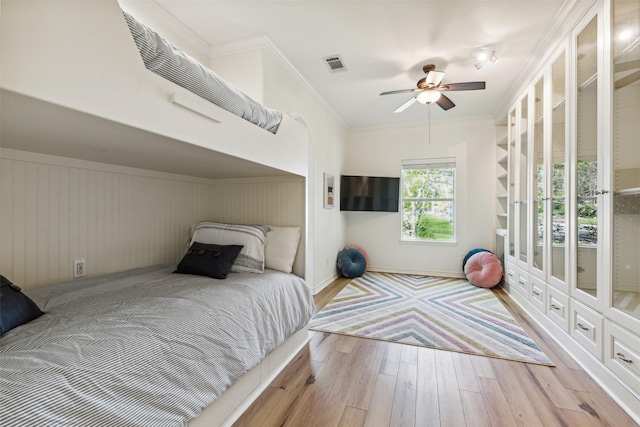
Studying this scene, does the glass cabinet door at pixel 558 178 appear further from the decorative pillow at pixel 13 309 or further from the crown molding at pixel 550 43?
the decorative pillow at pixel 13 309

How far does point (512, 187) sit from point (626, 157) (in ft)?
6.68

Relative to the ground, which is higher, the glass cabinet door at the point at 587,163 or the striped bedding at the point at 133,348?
the glass cabinet door at the point at 587,163

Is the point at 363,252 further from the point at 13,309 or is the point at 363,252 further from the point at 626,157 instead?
the point at 13,309

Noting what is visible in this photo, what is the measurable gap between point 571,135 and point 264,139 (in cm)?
218

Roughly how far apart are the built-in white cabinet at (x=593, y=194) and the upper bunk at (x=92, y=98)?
212 cm

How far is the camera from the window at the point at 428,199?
4621 millimetres

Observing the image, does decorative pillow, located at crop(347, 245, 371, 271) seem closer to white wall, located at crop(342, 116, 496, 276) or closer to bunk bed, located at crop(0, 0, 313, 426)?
white wall, located at crop(342, 116, 496, 276)

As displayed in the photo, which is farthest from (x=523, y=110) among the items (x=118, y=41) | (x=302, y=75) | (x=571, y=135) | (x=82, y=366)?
(x=82, y=366)

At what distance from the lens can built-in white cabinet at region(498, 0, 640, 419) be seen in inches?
59.9

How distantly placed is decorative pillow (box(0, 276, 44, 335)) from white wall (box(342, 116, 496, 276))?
13.9 ft

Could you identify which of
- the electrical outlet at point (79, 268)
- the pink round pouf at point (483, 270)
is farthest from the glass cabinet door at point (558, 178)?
the electrical outlet at point (79, 268)

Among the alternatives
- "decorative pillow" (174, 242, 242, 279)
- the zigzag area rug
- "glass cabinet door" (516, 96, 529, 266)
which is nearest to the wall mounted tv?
the zigzag area rug

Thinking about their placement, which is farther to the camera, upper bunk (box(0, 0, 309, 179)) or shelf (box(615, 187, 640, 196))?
shelf (box(615, 187, 640, 196))

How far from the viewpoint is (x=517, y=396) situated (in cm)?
157
